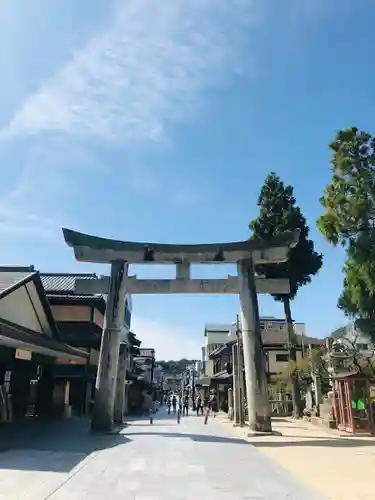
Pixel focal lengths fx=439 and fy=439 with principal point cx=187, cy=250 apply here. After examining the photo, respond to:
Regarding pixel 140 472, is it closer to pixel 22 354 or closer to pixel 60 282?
pixel 22 354

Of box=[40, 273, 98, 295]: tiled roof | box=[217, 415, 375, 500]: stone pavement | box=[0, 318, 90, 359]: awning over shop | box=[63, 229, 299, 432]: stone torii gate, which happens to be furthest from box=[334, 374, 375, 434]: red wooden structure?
box=[40, 273, 98, 295]: tiled roof

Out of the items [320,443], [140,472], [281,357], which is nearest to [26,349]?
[140,472]

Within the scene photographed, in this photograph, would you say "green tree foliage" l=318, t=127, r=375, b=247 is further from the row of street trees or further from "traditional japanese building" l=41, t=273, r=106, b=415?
"traditional japanese building" l=41, t=273, r=106, b=415

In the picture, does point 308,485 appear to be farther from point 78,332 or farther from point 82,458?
point 78,332

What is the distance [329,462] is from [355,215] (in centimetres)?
804

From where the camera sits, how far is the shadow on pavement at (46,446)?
9453 millimetres

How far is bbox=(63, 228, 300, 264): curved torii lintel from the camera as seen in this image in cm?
1889

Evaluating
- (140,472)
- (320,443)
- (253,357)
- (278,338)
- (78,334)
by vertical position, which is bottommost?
(140,472)

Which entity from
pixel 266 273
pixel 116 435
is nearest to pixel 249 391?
pixel 116 435

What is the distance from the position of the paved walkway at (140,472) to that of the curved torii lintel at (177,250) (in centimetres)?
780

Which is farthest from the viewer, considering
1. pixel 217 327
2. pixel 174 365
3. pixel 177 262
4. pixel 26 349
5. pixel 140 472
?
pixel 174 365

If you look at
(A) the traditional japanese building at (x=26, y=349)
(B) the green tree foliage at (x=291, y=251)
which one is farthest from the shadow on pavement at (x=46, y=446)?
(B) the green tree foliage at (x=291, y=251)

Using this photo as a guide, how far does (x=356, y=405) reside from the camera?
1892cm

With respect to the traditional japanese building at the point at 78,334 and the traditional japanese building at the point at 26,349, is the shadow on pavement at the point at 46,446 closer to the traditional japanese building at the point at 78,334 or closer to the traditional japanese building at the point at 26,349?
the traditional japanese building at the point at 26,349
